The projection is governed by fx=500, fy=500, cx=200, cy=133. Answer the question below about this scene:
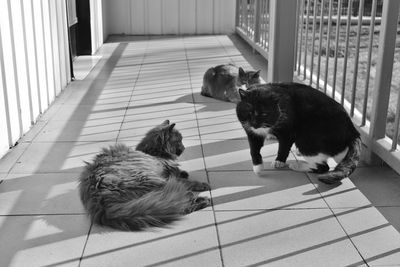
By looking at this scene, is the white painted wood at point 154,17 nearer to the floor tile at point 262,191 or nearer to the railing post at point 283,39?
the railing post at point 283,39

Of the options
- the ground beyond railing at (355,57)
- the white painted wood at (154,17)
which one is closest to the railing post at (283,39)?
the ground beyond railing at (355,57)

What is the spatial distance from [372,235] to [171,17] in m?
9.00

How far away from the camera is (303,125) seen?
11.5 ft

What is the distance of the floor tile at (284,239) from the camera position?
8.23 ft

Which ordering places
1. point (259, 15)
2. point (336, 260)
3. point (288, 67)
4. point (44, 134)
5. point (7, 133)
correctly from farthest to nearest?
point (259, 15)
point (288, 67)
point (44, 134)
point (7, 133)
point (336, 260)

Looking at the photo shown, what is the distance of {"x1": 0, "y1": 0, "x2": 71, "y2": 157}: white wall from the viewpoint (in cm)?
410

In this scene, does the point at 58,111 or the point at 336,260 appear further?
the point at 58,111

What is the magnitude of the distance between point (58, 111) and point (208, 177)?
2352 millimetres

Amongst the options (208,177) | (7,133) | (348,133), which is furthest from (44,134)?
(348,133)

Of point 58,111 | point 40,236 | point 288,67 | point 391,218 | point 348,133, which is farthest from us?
point 288,67

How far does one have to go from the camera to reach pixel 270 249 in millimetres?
2611

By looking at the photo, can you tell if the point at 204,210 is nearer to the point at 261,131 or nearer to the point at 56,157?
the point at 261,131

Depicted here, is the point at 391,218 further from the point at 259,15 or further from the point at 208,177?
the point at 259,15

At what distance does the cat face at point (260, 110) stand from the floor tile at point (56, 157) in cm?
132
